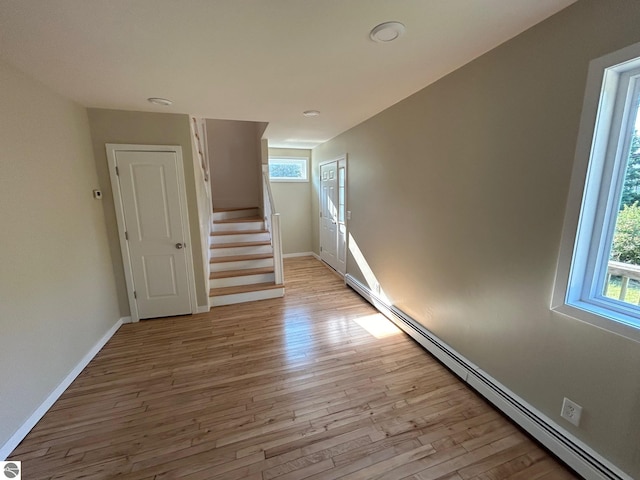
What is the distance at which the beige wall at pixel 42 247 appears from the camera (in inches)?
64.8

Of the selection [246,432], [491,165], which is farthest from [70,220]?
[491,165]

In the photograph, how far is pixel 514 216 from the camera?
5.46 ft

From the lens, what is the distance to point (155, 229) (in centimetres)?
308

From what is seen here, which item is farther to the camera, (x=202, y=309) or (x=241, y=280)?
(x=241, y=280)

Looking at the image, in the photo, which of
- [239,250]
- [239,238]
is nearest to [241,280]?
[239,250]

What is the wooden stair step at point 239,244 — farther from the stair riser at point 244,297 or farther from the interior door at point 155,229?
the interior door at point 155,229

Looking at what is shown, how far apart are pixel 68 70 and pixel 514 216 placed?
3.18m

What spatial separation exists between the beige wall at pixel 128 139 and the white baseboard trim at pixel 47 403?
26.0 inches

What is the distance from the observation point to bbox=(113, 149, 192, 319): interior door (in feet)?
9.57

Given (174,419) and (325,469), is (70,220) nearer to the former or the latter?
(174,419)

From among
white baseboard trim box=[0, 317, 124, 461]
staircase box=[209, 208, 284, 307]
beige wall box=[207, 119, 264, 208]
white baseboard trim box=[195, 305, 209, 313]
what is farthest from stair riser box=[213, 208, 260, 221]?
white baseboard trim box=[0, 317, 124, 461]

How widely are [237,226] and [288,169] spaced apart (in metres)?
1.83

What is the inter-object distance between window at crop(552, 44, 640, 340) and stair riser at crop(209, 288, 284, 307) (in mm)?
3168
